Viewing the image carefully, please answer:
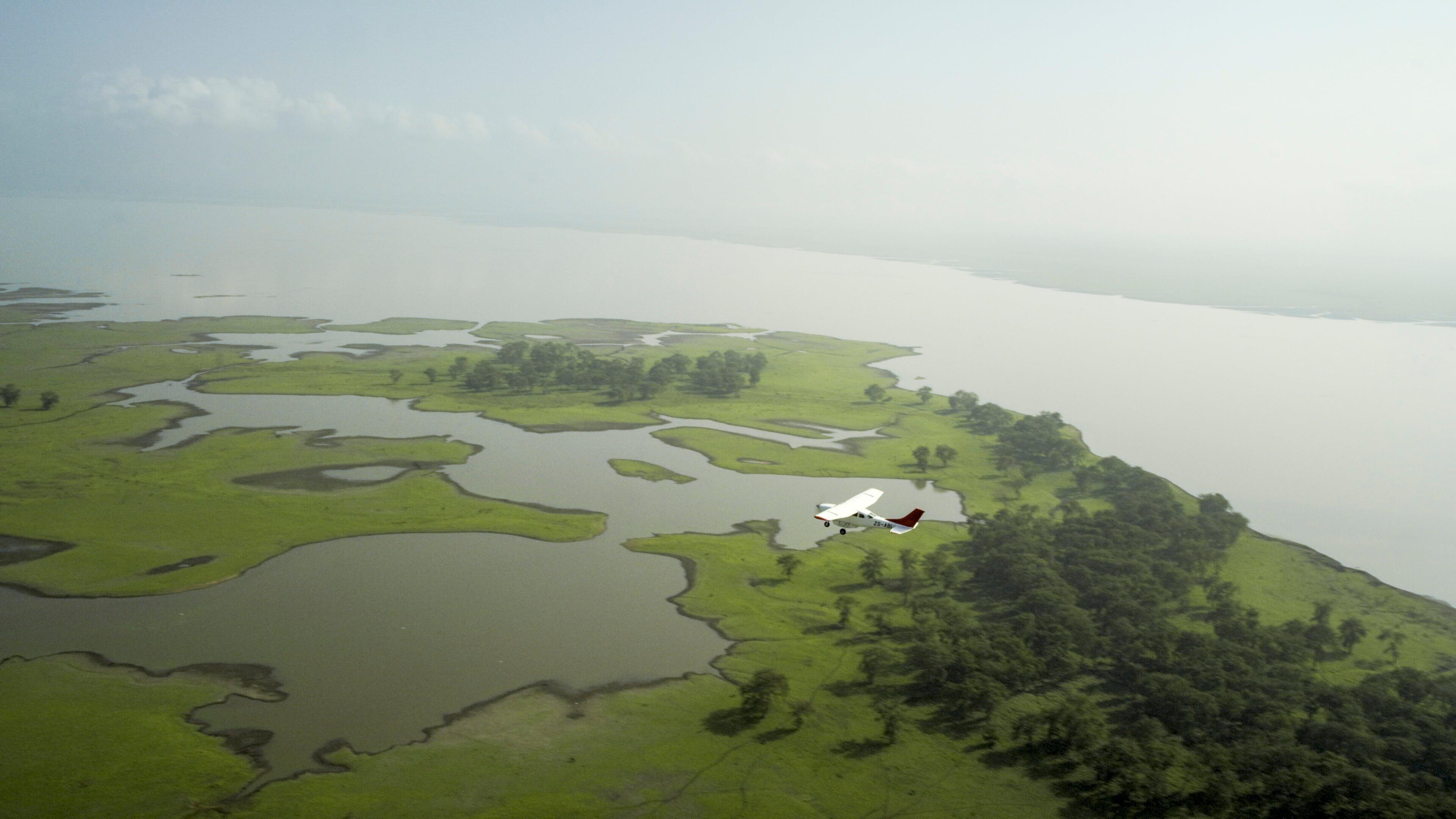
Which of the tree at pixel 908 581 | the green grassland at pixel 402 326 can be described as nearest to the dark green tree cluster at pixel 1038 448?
the tree at pixel 908 581

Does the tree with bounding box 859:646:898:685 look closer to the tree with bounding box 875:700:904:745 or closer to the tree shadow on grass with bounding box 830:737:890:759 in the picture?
the tree with bounding box 875:700:904:745

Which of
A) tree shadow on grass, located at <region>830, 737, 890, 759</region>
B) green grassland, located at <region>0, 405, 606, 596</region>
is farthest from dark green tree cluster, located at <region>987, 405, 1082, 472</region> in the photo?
tree shadow on grass, located at <region>830, 737, 890, 759</region>

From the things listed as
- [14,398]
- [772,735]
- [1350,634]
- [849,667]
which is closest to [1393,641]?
[1350,634]

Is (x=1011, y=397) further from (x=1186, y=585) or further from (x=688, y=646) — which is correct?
(x=688, y=646)

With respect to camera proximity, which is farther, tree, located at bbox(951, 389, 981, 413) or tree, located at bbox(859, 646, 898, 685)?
tree, located at bbox(951, 389, 981, 413)

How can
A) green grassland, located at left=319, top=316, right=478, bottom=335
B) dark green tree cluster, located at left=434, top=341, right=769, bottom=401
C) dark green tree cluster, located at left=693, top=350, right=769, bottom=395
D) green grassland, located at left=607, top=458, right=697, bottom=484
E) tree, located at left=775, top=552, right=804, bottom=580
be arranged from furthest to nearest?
green grassland, located at left=319, top=316, right=478, bottom=335 → dark green tree cluster, located at left=693, top=350, right=769, bottom=395 → dark green tree cluster, located at left=434, top=341, right=769, bottom=401 → green grassland, located at left=607, top=458, right=697, bottom=484 → tree, located at left=775, top=552, right=804, bottom=580

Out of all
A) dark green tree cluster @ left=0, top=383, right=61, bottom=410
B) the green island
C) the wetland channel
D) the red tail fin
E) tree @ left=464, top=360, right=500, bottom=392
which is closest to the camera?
the green island

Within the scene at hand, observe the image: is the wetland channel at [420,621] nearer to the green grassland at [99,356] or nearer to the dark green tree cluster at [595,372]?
the dark green tree cluster at [595,372]
